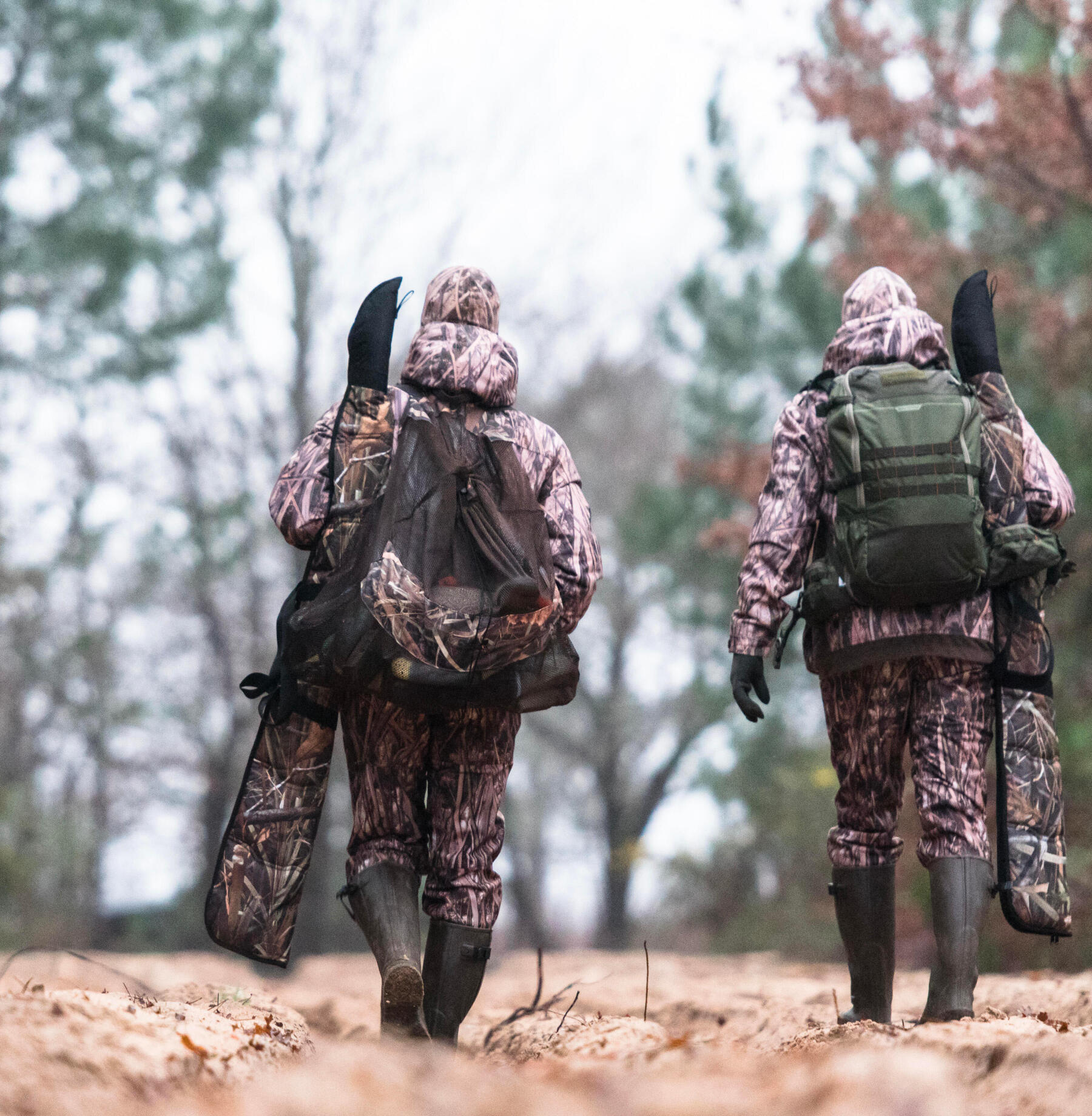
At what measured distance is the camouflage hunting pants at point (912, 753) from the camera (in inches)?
159

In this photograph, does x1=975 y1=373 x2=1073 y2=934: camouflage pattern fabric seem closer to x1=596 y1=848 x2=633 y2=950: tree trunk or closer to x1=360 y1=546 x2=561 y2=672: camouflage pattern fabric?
x1=360 y1=546 x2=561 y2=672: camouflage pattern fabric

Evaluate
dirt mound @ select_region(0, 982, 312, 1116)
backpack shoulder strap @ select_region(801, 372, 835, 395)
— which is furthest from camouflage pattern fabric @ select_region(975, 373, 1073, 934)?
dirt mound @ select_region(0, 982, 312, 1116)

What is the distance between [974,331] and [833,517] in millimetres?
838

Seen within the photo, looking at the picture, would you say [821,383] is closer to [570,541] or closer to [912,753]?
[570,541]

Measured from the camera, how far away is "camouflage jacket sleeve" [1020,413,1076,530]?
437 centimetres

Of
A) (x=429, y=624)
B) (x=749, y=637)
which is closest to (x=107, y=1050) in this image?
(x=429, y=624)

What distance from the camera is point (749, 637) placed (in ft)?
13.9

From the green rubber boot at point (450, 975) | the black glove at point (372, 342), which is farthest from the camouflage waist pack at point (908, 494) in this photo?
the green rubber boot at point (450, 975)

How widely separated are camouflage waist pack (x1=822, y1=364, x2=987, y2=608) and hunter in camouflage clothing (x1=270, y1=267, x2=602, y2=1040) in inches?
31.7

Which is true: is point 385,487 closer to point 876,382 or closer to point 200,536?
point 876,382

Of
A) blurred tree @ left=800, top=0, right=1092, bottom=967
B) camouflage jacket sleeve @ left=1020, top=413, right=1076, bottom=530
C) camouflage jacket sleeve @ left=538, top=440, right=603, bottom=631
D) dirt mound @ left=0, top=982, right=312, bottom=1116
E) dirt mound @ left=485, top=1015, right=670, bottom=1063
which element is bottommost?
dirt mound @ left=485, top=1015, right=670, bottom=1063

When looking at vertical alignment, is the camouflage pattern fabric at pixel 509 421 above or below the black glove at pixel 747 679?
above

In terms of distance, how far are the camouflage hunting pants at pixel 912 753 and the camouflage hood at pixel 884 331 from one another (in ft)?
3.39

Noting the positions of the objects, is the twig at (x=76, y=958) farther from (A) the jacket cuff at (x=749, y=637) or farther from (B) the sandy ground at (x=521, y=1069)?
(A) the jacket cuff at (x=749, y=637)
